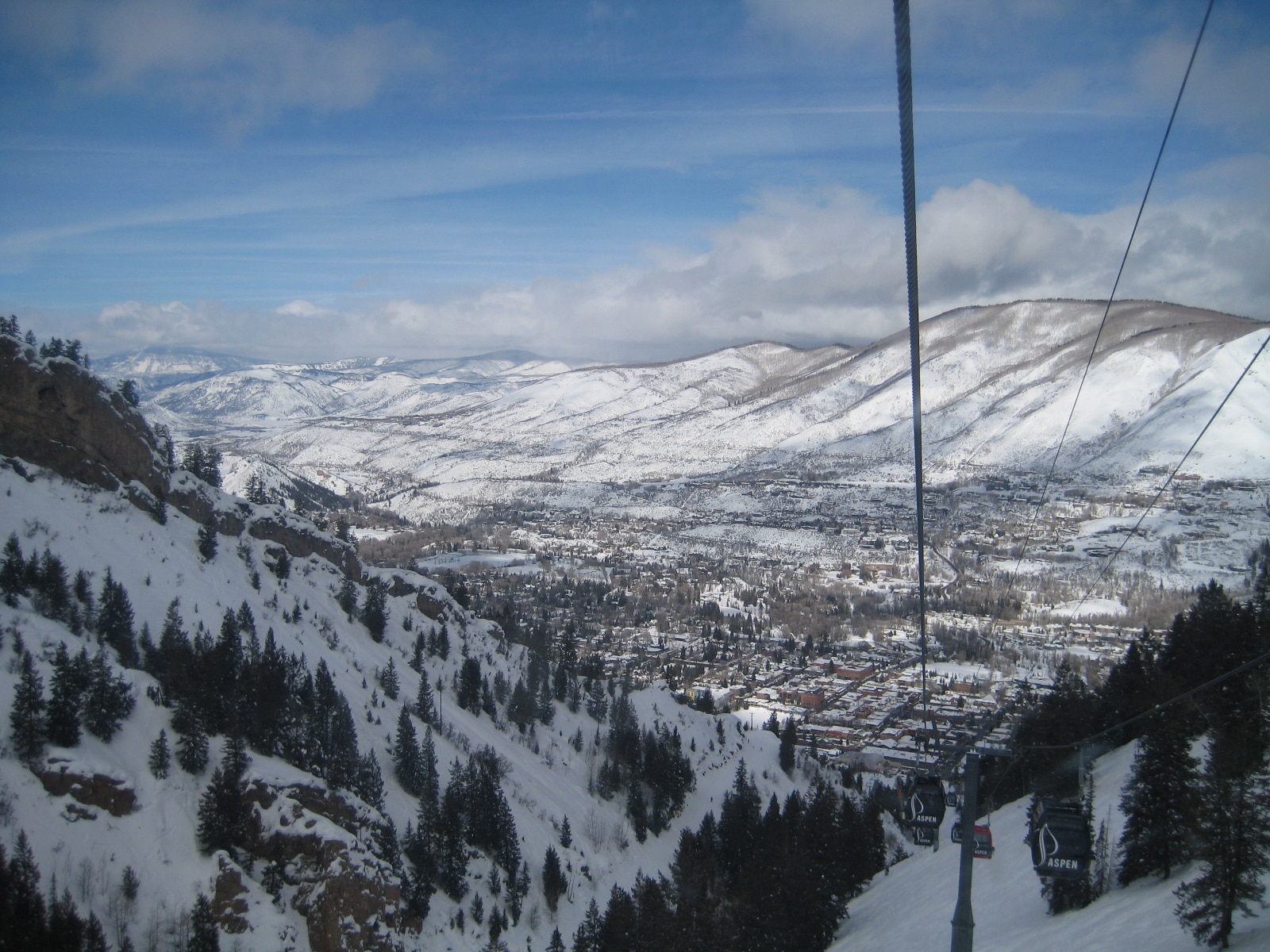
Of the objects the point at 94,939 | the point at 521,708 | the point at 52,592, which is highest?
the point at 52,592

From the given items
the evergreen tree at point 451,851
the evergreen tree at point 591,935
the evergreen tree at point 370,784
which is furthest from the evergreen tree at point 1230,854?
the evergreen tree at point 370,784

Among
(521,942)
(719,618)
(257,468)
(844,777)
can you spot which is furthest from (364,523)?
(521,942)

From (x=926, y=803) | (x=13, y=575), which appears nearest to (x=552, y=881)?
(x=13, y=575)

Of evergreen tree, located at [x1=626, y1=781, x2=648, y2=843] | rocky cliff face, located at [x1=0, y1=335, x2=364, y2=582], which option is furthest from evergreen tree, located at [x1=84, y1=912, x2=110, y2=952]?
evergreen tree, located at [x1=626, y1=781, x2=648, y2=843]

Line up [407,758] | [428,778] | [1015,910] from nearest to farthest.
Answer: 1. [1015,910]
2. [428,778]
3. [407,758]

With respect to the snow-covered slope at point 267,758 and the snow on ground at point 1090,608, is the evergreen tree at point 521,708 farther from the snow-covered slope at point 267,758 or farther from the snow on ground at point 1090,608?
the snow on ground at point 1090,608

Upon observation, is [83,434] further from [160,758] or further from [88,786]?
[88,786]

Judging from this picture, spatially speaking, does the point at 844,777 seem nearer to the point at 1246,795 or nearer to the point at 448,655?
the point at 448,655
